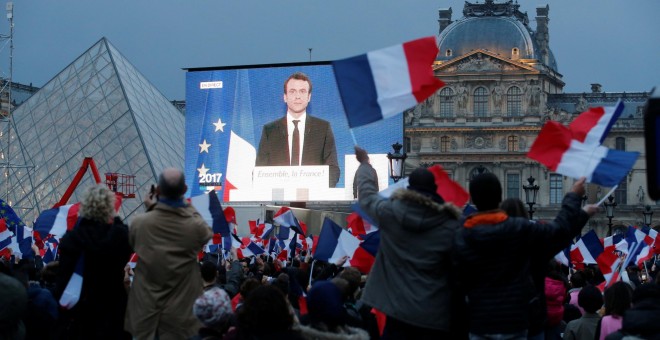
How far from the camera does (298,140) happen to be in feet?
122

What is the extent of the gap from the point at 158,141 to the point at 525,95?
96.8 ft

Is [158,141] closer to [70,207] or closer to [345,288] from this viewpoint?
[70,207]

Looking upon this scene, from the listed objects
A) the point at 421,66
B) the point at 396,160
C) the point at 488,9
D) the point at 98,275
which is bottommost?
the point at 98,275

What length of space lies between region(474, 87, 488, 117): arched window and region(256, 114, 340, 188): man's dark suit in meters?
33.2

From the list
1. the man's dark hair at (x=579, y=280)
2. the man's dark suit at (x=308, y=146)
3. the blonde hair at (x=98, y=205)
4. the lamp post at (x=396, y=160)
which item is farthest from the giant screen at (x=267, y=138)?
the blonde hair at (x=98, y=205)

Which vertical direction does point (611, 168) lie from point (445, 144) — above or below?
below

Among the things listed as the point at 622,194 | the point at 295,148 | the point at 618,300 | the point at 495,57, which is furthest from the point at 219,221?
the point at 622,194

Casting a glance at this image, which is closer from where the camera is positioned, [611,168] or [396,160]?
[611,168]

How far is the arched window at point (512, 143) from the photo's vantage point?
6912cm

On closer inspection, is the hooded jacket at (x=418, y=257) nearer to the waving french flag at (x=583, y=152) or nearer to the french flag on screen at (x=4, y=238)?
the waving french flag at (x=583, y=152)

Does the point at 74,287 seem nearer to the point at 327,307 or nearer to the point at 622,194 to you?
the point at 327,307

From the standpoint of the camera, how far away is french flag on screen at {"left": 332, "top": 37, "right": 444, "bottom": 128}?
7445 mm

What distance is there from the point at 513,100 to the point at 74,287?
63.4 m

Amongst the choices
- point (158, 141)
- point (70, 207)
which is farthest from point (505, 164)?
point (70, 207)
